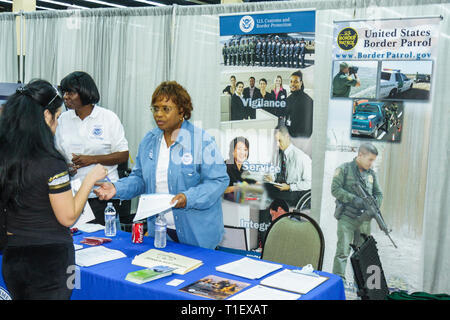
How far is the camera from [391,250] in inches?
141

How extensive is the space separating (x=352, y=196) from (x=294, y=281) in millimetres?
1729

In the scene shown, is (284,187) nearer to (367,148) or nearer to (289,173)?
(289,173)

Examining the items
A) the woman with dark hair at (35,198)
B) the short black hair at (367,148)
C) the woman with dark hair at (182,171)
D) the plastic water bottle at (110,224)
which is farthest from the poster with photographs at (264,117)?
the woman with dark hair at (35,198)

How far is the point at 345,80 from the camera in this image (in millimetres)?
3641

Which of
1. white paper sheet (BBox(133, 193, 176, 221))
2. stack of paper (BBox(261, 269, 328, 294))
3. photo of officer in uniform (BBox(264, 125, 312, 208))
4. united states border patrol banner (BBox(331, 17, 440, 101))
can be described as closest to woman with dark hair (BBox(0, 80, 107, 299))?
white paper sheet (BBox(133, 193, 176, 221))

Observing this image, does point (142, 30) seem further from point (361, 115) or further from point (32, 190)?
point (32, 190)

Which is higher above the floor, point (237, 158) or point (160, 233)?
point (237, 158)

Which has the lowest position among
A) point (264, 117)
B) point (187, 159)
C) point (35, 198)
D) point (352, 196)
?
point (352, 196)

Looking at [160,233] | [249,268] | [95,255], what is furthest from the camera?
[160,233]

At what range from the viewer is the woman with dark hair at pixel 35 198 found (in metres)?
1.82

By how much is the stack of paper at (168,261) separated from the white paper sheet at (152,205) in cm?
22

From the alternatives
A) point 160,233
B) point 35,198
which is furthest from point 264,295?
point 35,198

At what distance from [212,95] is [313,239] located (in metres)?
1.97

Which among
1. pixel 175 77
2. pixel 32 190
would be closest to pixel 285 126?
pixel 175 77
